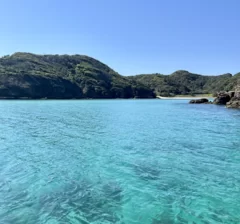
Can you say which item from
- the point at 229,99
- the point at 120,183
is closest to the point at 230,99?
the point at 229,99

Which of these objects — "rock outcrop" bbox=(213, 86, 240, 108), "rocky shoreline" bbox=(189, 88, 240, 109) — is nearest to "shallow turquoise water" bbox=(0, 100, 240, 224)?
"rock outcrop" bbox=(213, 86, 240, 108)

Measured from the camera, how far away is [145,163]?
58.3 ft

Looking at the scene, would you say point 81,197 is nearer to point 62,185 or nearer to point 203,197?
point 62,185

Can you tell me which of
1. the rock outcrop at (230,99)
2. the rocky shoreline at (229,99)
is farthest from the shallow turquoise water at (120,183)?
the rocky shoreline at (229,99)

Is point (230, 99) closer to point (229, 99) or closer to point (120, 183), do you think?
point (229, 99)

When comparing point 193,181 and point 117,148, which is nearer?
point 193,181

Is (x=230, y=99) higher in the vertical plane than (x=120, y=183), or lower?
higher

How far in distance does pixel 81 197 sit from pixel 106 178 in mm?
3089

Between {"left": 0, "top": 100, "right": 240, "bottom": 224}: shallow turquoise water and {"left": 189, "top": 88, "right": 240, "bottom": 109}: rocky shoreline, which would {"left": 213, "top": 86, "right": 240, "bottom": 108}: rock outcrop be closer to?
{"left": 189, "top": 88, "right": 240, "bottom": 109}: rocky shoreline

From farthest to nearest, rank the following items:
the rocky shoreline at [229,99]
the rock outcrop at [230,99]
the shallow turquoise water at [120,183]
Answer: the rocky shoreline at [229,99] < the rock outcrop at [230,99] < the shallow turquoise water at [120,183]

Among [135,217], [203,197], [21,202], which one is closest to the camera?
[135,217]

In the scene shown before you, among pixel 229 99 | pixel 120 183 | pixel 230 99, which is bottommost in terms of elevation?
pixel 120 183

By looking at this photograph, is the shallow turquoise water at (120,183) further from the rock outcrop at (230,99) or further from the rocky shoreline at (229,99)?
the rocky shoreline at (229,99)

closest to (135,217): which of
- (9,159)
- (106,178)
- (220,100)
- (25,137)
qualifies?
(106,178)
